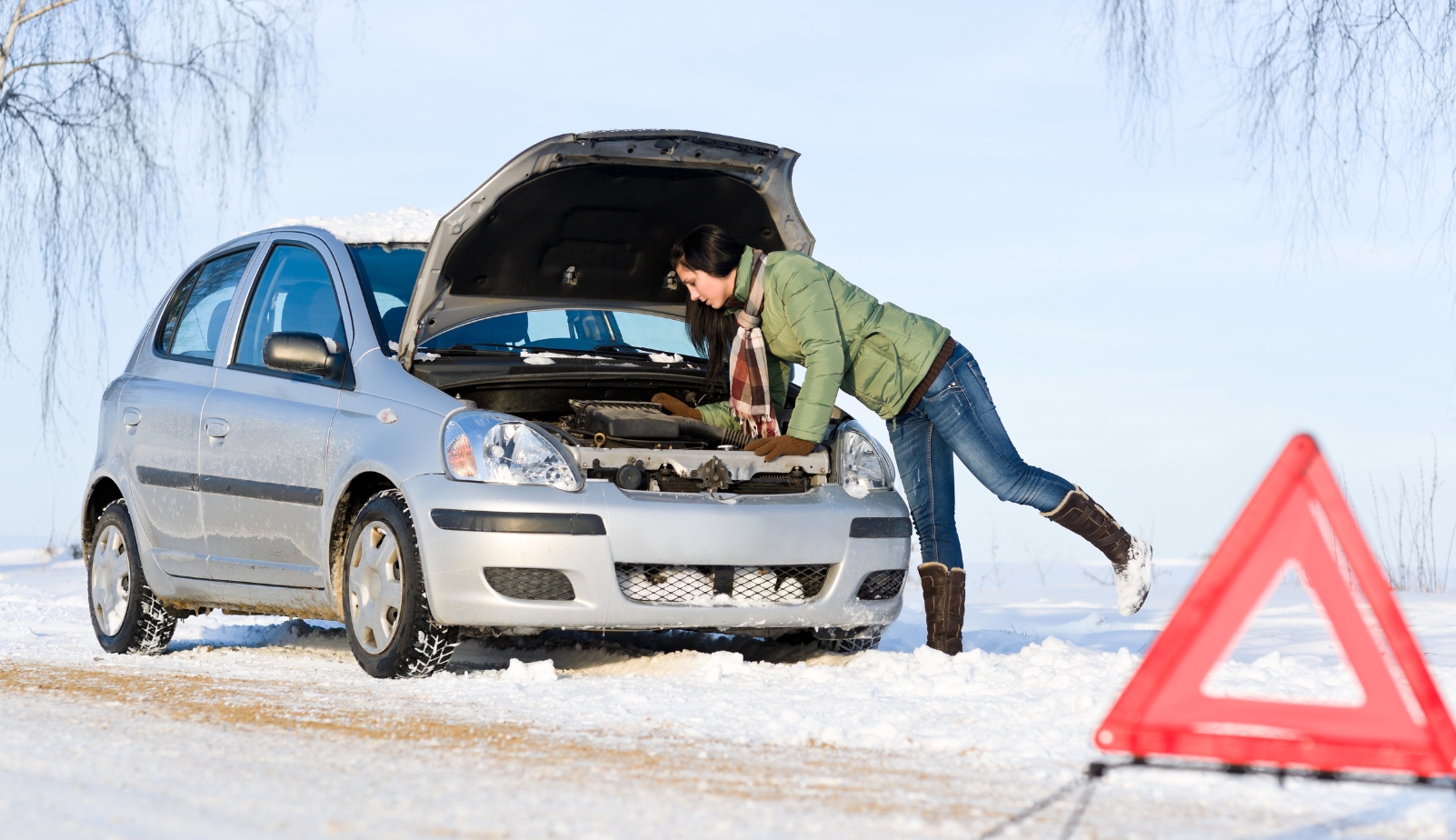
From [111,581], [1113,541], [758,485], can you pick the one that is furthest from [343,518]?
[1113,541]

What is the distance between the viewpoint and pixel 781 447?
19.6 ft

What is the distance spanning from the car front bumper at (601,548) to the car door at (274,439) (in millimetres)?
808

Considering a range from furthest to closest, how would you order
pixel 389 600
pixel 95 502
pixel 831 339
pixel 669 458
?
pixel 95 502 < pixel 831 339 < pixel 669 458 < pixel 389 600

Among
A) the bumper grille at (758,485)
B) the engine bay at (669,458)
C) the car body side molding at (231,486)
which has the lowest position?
the car body side molding at (231,486)

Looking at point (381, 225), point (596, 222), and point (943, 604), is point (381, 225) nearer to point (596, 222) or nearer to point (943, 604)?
point (596, 222)

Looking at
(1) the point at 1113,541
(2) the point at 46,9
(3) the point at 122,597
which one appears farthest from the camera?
(2) the point at 46,9

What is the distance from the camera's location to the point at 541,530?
5438 millimetres

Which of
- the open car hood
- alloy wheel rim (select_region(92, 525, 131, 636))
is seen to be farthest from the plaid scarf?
alloy wheel rim (select_region(92, 525, 131, 636))

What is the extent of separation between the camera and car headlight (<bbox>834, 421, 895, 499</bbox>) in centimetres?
622

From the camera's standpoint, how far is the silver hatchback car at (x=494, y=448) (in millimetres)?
5527

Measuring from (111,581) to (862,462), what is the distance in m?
3.94

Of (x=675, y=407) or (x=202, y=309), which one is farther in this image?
(x=202, y=309)

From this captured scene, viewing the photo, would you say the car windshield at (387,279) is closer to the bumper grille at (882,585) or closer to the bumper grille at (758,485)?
the bumper grille at (758,485)

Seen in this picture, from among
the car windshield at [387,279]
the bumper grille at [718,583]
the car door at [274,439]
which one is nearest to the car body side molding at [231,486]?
the car door at [274,439]
